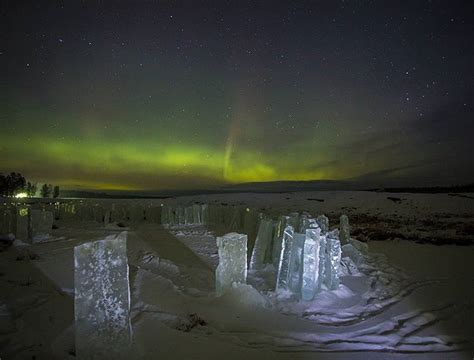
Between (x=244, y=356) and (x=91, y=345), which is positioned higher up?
(x=91, y=345)

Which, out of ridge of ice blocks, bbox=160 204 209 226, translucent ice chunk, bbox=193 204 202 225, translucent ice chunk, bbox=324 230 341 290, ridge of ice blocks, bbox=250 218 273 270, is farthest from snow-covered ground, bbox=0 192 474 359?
translucent ice chunk, bbox=193 204 202 225

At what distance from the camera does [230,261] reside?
519cm

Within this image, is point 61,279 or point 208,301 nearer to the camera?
point 208,301

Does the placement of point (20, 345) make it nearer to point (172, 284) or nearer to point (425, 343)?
point (172, 284)

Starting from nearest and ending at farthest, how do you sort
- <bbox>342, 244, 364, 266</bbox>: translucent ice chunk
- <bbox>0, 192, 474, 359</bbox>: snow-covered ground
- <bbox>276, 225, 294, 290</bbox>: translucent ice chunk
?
<bbox>0, 192, 474, 359</bbox>: snow-covered ground < <bbox>276, 225, 294, 290</bbox>: translucent ice chunk < <bbox>342, 244, 364, 266</bbox>: translucent ice chunk

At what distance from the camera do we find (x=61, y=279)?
19.3 ft

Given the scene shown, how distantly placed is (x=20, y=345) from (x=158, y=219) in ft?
46.3

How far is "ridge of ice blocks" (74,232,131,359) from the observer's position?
297 centimetres

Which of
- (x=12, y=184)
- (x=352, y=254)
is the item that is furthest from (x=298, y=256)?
(x=12, y=184)

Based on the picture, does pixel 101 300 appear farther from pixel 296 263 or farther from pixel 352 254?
pixel 352 254

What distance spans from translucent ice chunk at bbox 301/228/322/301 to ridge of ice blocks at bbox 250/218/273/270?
1944mm

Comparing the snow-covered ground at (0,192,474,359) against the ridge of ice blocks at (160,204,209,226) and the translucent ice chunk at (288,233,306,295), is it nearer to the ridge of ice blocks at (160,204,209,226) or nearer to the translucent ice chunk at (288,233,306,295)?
the translucent ice chunk at (288,233,306,295)

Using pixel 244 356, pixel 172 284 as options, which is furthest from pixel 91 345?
pixel 172 284

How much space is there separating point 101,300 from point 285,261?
11.1ft
